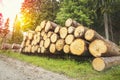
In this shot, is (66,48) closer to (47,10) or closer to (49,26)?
(49,26)

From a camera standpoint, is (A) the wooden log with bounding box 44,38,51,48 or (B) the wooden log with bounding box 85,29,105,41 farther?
(A) the wooden log with bounding box 44,38,51,48

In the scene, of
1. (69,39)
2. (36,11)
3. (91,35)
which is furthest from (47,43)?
(36,11)

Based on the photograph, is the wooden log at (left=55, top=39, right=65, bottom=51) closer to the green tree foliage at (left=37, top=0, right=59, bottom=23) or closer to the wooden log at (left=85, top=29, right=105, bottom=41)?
the wooden log at (left=85, top=29, right=105, bottom=41)

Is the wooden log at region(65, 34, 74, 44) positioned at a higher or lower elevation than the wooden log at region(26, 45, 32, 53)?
higher

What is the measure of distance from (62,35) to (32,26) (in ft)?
39.4

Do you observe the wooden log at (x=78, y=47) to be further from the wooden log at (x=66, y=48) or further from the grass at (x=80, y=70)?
the grass at (x=80, y=70)

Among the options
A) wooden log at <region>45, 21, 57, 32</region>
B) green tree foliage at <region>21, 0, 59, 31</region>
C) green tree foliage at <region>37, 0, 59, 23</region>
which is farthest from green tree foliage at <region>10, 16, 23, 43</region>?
wooden log at <region>45, 21, 57, 32</region>

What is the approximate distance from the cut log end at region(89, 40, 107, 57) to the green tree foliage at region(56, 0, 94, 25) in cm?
945

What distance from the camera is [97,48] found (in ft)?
40.0

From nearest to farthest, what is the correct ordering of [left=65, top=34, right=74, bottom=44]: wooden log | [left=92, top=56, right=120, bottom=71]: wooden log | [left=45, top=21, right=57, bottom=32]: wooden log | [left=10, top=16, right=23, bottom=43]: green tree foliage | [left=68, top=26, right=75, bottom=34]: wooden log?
[left=92, top=56, right=120, bottom=71]: wooden log → [left=65, top=34, right=74, bottom=44]: wooden log → [left=68, top=26, right=75, bottom=34]: wooden log → [left=45, top=21, right=57, bottom=32]: wooden log → [left=10, top=16, right=23, bottom=43]: green tree foliage

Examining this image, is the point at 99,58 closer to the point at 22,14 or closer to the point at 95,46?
the point at 95,46

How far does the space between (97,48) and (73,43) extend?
4.65 ft

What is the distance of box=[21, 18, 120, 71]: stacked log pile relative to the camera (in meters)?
12.0

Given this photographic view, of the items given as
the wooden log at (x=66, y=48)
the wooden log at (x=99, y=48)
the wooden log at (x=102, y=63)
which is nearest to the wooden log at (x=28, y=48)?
the wooden log at (x=66, y=48)
